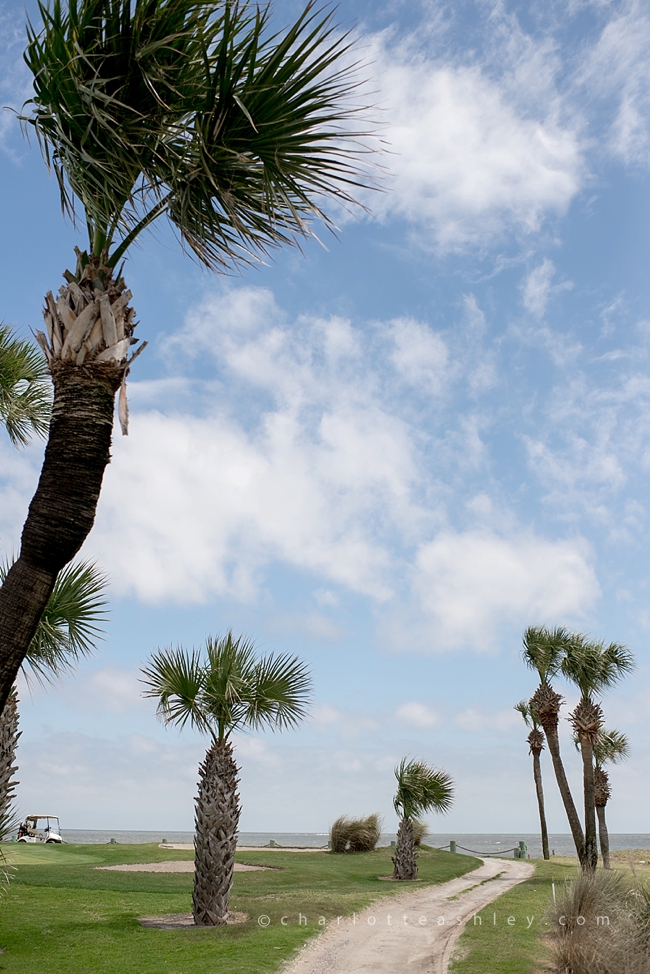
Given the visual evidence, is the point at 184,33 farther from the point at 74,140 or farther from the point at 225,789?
the point at 225,789

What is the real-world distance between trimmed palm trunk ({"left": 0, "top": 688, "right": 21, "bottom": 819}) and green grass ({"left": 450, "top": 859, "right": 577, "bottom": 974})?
8010 millimetres

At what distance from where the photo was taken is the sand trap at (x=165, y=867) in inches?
854

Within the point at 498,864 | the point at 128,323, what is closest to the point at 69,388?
the point at 128,323

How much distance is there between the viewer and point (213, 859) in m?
13.8

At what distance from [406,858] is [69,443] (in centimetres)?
2224

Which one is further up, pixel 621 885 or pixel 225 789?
pixel 225 789

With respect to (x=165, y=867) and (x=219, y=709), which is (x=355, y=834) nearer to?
(x=165, y=867)

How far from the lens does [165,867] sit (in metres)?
23.0

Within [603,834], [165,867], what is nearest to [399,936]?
[165,867]

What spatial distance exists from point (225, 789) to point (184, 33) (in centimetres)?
1310

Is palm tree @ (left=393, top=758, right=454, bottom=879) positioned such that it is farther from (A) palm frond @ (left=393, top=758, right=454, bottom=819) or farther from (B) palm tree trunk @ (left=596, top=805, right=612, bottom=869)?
(B) palm tree trunk @ (left=596, top=805, right=612, bottom=869)

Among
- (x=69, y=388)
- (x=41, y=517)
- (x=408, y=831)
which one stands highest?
(x=69, y=388)

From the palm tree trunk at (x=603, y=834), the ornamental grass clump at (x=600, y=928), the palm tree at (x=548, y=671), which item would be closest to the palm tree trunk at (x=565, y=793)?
the palm tree at (x=548, y=671)

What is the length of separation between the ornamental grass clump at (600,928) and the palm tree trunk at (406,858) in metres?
10.5
